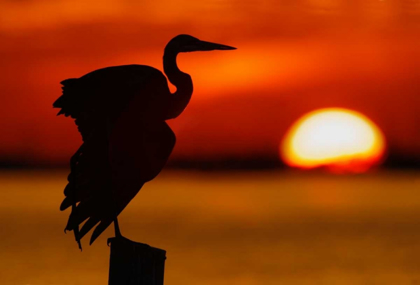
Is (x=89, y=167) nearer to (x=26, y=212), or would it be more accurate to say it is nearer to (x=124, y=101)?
(x=124, y=101)

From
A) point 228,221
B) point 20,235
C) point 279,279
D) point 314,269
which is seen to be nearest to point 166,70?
point 279,279

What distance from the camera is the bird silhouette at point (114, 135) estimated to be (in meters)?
8.05

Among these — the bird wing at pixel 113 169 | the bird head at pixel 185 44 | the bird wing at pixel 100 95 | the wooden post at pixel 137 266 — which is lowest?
the wooden post at pixel 137 266

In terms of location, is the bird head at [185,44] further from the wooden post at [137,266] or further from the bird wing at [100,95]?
the wooden post at [137,266]

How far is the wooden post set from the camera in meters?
6.88

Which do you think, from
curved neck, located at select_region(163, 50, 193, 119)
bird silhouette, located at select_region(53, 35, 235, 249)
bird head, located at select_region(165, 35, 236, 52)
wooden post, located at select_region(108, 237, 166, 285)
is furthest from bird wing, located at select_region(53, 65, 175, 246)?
A: wooden post, located at select_region(108, 237, 166, 285)

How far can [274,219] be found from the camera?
51.9m

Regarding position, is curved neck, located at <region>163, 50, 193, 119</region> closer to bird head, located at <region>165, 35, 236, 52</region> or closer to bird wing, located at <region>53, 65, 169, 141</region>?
bird head, located at <region>165, 35, 236, 52</region>

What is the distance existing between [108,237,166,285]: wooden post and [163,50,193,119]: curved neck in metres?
2.18

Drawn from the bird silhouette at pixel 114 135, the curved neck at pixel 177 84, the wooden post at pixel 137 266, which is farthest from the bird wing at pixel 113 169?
the wooden post at pixel 137 266

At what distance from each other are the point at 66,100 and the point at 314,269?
19.7 meters

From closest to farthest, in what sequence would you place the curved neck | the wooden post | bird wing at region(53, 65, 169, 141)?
1. the wooden post
2. bird wing at region(53, 65, 169, 141)
3. the curved neck

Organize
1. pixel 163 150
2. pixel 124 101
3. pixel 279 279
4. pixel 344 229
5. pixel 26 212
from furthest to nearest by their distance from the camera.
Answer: pixel 26 212 → pixel 344 229 → pixel 279 279 → pixel 163 150 → pixel 124 101

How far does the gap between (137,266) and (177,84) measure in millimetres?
2701
